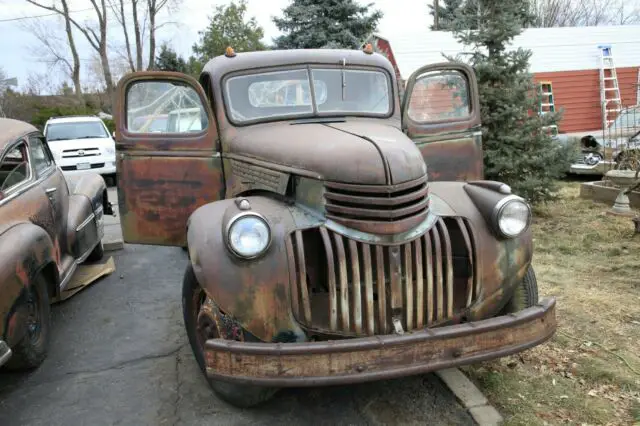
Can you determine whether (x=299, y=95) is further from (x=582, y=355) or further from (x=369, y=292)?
(x=582, y=355)

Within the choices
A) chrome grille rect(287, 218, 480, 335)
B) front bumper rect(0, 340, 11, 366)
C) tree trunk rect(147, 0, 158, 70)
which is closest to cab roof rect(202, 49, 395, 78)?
chrome grille rect(287, 218, 480, 335)

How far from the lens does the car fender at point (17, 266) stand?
3072mm

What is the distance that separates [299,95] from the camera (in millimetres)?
4059

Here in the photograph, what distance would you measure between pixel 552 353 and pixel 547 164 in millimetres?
4367

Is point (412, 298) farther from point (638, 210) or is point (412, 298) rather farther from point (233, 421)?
point (638, 210)

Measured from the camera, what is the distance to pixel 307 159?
2979 mm

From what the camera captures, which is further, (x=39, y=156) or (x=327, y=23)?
(x=327, y=23)

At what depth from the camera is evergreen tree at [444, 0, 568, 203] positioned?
7.18 m

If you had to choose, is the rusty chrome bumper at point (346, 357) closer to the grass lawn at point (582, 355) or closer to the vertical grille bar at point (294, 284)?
the vertical grille bar at point (294, 284)

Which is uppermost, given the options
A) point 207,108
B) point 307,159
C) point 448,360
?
point 207,108

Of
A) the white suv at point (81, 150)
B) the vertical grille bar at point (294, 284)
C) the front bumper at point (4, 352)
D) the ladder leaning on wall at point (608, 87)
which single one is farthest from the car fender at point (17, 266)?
the ladder leaning on wall at point (608, 87)

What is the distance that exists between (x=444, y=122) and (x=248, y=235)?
2.28 m

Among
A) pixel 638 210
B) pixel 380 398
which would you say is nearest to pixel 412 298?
pixel 380 398

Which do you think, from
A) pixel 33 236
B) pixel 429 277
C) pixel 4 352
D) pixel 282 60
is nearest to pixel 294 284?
pixel 429 277
